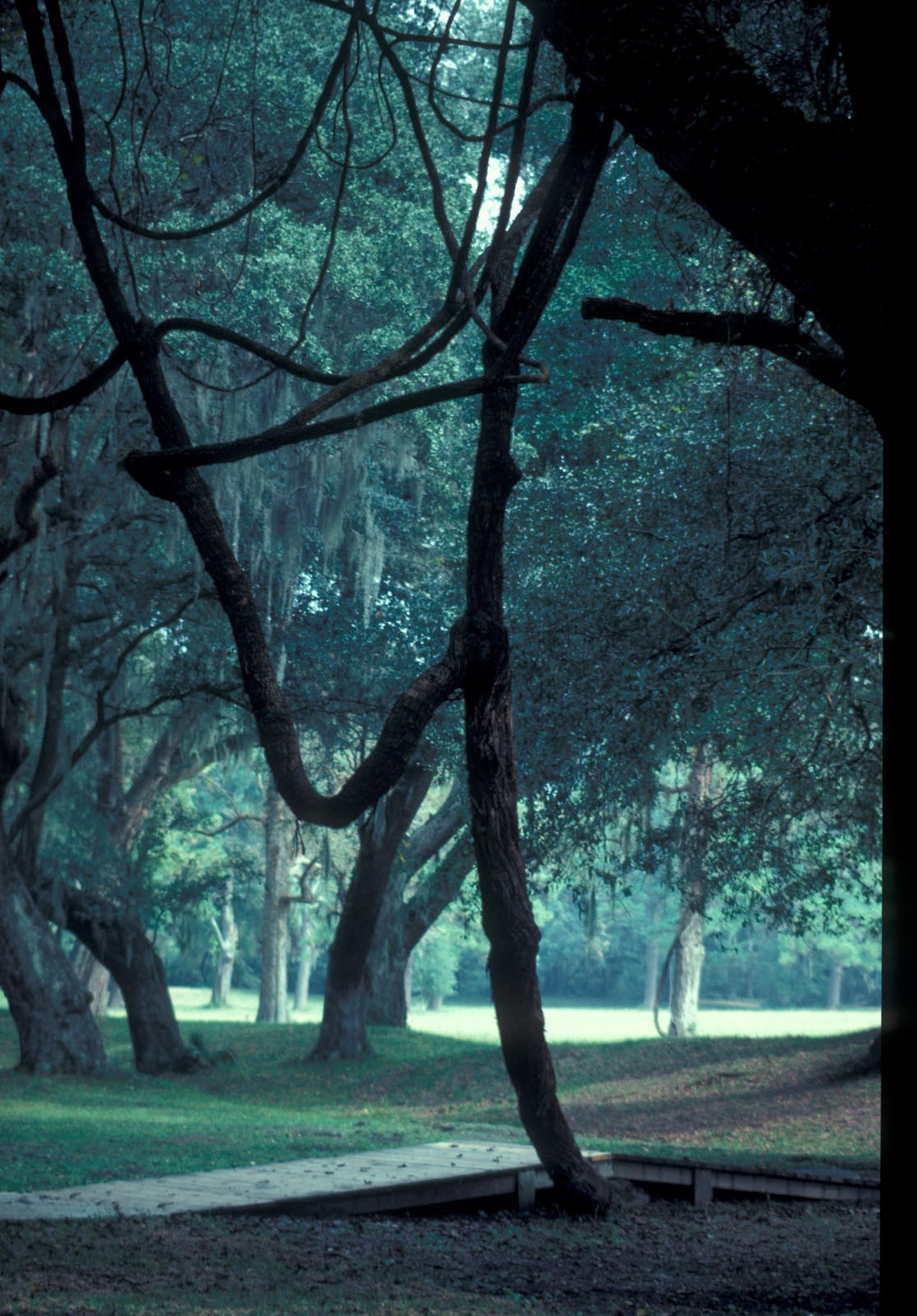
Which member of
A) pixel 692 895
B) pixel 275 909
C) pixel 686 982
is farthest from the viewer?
pixel 275 909

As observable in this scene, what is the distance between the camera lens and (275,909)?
3175 centimetres

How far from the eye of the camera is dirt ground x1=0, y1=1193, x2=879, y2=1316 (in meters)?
5.91

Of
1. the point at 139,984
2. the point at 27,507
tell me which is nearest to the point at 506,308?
the point at 27,507

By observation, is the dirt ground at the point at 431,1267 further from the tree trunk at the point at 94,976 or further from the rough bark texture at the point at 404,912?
the tree trunk at the point at 94,976

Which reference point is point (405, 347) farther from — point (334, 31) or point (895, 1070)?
point (334, 31)

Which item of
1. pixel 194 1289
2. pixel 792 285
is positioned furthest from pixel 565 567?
pixel 792 285

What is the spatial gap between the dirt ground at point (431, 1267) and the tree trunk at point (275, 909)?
19895 mm

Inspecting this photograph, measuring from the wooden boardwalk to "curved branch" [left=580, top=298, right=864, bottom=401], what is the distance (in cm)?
536

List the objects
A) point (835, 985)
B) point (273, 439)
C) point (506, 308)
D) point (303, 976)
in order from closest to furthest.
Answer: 1. point (273, 439)
2. point (506, 308)
3. point (303, 976)
4. point (835, 985)

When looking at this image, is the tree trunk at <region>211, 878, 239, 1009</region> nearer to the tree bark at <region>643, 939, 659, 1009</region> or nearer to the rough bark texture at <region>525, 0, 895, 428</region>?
the tree bark at <region>643, 939, 659, 1009</region>

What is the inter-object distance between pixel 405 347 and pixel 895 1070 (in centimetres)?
434

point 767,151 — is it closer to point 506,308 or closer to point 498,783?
point 506,308

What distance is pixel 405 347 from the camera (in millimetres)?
6191

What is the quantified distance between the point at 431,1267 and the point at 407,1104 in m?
12.2
